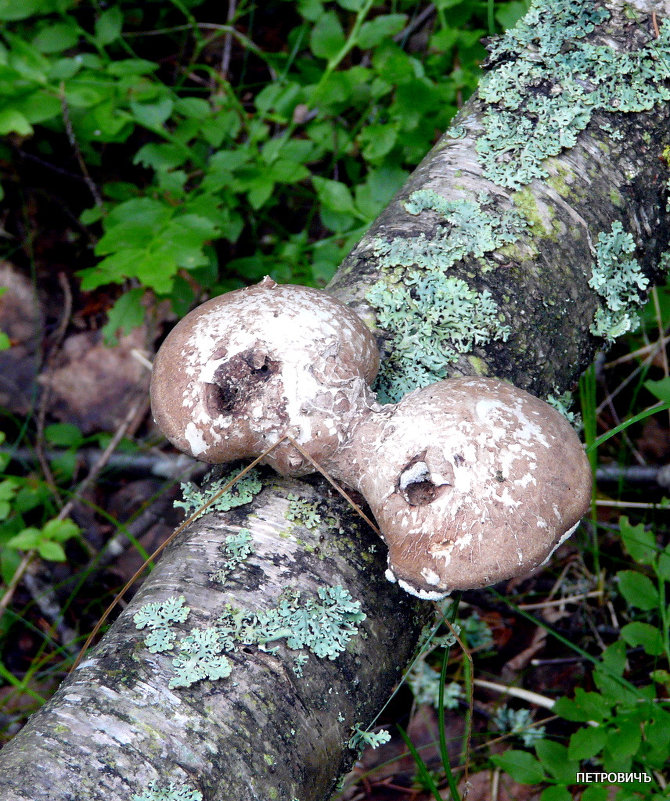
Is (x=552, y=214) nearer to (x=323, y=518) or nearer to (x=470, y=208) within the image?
(x=470, y=208)

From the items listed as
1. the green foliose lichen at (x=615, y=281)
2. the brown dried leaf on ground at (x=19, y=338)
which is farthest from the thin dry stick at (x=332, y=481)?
the brown dried leaf on ground at (x=19, y=338)

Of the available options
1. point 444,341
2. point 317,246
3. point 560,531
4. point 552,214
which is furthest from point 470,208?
point 317,246

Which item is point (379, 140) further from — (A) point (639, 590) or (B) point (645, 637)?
(B) point (645, 637)

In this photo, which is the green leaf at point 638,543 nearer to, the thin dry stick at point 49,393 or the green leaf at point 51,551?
the green leaf at point 51,551

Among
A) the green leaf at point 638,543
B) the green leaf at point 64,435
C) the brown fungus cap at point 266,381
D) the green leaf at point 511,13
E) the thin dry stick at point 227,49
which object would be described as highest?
the green leaf at point 511,13

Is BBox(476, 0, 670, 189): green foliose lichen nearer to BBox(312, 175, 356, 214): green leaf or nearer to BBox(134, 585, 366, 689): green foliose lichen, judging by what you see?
BBox(312, 175, 356, 214): green leaf

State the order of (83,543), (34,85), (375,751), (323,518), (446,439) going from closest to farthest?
(446,439) → (323,518) → (375,751) → (34,85) → (83,543)

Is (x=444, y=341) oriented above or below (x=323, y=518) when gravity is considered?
above
